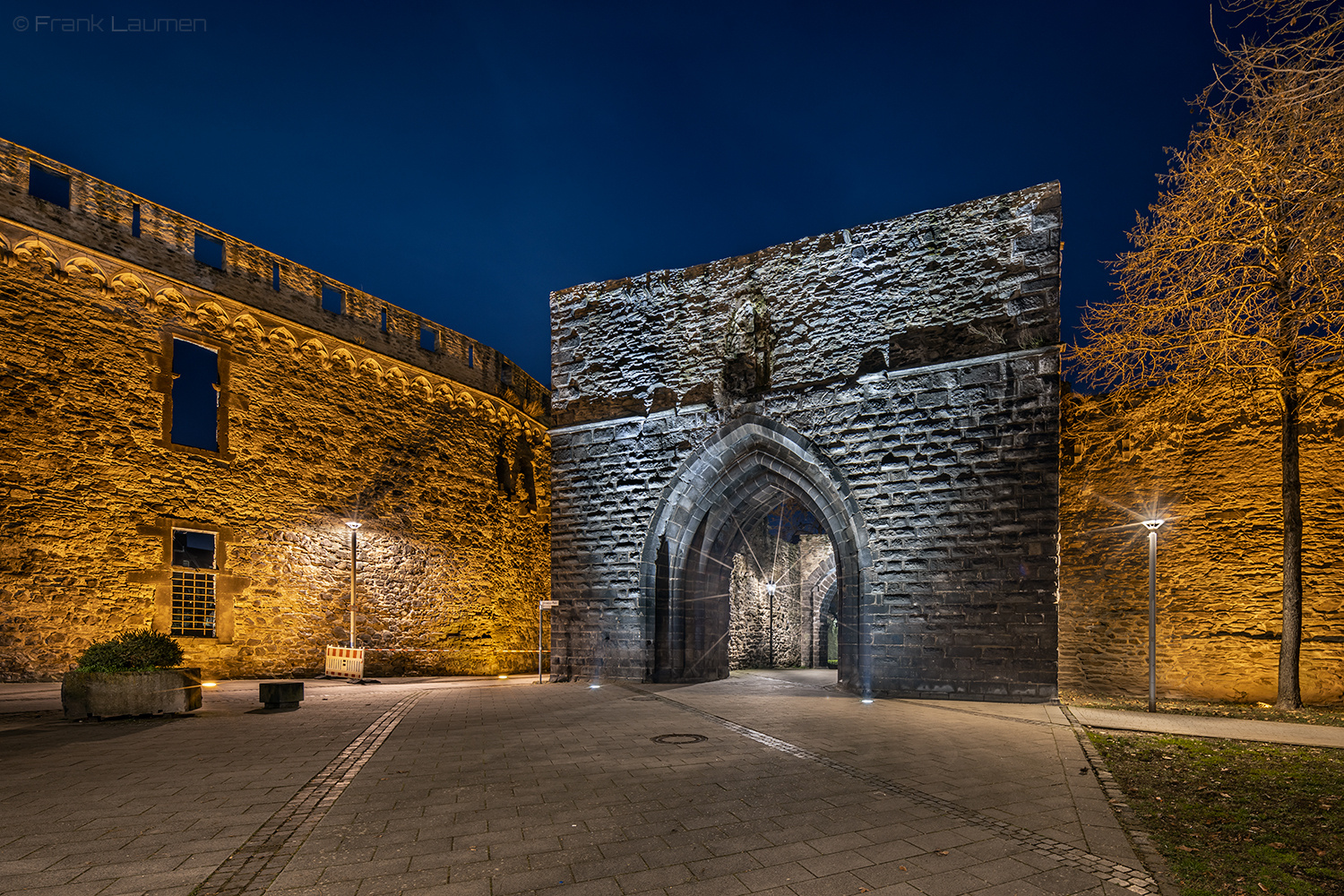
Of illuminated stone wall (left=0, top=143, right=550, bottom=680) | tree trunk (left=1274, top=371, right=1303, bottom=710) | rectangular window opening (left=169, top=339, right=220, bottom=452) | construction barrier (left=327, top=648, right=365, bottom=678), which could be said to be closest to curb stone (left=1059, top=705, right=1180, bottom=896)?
tree trunk (left=1274, top=371, right=1303, bottom=710)

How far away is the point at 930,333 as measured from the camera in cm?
964

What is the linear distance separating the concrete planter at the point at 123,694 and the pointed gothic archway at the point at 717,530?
6213 millimetres

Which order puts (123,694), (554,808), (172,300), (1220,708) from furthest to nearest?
1. (172,300)
2. (1220,708)
3. (123,694)
4. (554,808)

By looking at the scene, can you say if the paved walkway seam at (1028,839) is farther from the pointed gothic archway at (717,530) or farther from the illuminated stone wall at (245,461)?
the illuminated stone wall at (245,461)

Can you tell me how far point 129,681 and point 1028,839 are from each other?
798 centimetres

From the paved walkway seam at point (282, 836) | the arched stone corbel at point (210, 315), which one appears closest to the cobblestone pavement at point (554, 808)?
the paved walkway seam at point (282, 836)

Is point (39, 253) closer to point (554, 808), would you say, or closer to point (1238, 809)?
point (554, 808)

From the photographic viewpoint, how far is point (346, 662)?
12.1m

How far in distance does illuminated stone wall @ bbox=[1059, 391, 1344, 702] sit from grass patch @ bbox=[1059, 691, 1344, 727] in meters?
0.30

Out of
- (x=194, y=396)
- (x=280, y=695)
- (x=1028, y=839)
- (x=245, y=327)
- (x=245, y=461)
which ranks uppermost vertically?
(x=194, y=396)

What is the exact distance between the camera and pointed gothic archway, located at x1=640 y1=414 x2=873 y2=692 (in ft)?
32.8

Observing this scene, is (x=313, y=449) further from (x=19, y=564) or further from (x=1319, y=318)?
(x=1319, y=318)

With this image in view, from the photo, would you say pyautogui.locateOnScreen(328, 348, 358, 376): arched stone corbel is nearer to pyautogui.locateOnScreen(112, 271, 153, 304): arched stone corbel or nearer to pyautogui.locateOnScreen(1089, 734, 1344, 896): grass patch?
pyautogui.locateOnScreen(112, 271, 153, 304): arched stone corbel

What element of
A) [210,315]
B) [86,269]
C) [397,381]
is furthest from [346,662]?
[86,269]
